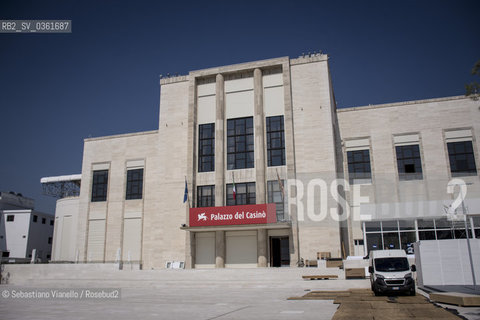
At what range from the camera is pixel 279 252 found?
3516 cm

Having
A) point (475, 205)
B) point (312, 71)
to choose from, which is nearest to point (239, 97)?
point (312, 71)

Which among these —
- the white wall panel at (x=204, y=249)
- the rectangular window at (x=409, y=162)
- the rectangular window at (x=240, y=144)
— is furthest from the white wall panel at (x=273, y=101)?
the white wall panel at (x=204, y=249)

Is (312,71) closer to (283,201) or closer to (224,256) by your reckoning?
(283,201)

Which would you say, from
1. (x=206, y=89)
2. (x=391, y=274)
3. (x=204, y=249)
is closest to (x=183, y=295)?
(x=391, y=274)

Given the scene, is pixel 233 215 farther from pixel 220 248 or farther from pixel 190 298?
pixel 190 298

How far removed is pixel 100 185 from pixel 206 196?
14218 mm

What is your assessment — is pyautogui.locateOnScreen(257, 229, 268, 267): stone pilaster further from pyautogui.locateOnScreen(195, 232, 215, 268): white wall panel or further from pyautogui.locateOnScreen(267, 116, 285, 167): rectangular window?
pyautogui.locateOnScreen(267, 116, 285, 167): rectangular window

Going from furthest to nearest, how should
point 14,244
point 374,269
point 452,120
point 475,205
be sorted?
point 14,244 < point 452,120 < point 475,205 < point 374,269

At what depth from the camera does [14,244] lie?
54969 millimetres

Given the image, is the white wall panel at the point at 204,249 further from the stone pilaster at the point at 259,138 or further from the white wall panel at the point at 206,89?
the white wall panel at the point at 206,89

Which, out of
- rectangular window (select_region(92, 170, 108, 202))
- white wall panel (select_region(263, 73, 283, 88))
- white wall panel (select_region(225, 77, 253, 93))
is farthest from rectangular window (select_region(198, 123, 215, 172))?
rectangular window (select_region(92, 170, 108, 202))

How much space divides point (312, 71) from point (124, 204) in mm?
23887

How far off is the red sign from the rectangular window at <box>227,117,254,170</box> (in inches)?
193

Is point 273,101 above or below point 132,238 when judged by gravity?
above
